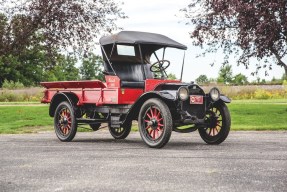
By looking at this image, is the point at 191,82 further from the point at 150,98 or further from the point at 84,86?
the point at 84,86

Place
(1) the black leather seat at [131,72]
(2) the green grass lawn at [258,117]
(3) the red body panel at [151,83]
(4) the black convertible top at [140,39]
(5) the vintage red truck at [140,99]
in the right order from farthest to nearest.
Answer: (2) the green grass lawn at [258,117], (1) the black leather seat at [131,72], (4) the black convertible top at [140,39], (3) the red body panel at [151,83], (5) the vintage red truck at [140,99]

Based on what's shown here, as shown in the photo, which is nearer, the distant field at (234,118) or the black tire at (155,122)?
the black tire at (155,122)

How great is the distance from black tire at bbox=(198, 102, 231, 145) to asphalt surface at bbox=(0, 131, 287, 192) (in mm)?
238

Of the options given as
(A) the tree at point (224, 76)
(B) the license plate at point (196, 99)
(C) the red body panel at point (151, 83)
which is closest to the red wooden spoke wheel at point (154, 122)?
(B) the license plate at point (196, 99)

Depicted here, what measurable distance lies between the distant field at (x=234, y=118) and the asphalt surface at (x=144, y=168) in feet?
22.1

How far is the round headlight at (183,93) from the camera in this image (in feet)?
31.5

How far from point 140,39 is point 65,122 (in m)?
2.57

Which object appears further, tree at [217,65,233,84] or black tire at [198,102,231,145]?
tree at [217,65,233,84]

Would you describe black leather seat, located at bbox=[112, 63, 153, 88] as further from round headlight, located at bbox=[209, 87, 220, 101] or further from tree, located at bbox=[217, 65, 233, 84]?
tree, located at bbox=[217, 65, 233, 84]

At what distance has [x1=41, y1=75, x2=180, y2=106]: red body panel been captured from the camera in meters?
Result: 10.7

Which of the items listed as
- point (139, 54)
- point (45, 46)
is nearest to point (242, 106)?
point (45, 46)

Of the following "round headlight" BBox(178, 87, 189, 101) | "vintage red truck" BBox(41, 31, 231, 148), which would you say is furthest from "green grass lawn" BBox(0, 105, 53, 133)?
"round headlight" BBox(178, 87, 189, 101)

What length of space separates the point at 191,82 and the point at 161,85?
0.63m

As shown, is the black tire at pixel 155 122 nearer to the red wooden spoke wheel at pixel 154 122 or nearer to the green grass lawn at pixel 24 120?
the red wooden spoke wheel at pixel 154 122
